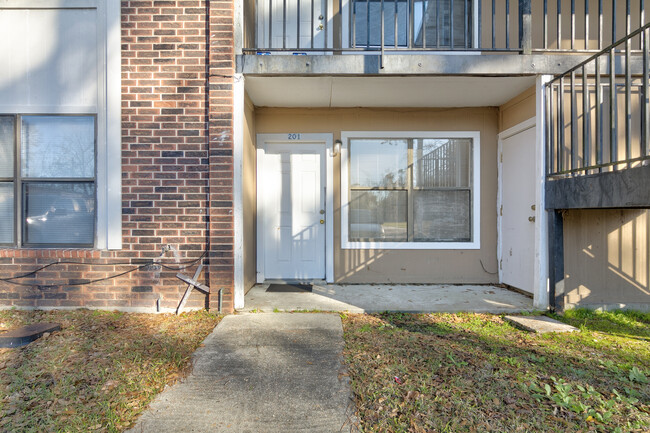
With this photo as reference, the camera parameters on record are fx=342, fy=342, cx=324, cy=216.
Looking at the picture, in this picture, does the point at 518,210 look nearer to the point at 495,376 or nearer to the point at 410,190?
the point at 410,190

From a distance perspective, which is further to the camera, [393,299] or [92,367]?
[393,299]

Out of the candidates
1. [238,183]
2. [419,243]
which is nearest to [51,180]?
[238,183]

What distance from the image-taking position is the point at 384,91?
4621mm

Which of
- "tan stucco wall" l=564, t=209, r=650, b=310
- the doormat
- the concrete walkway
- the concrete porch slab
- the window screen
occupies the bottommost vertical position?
the concrete walkway

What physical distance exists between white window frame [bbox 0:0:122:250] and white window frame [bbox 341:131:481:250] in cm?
305

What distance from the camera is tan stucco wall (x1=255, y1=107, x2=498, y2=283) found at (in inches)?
212

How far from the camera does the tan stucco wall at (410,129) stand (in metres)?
5.38

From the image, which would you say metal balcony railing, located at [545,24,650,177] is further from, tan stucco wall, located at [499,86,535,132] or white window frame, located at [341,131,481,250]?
white window frame, located at [341,131,481,250]

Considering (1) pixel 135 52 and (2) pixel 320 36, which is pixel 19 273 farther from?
(2) pixel 320 36

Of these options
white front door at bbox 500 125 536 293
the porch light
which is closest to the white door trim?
the porch light

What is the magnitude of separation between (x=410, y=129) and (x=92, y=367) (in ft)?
16.1

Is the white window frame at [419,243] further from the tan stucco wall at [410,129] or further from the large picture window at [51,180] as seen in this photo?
the large picture window at [51,180]

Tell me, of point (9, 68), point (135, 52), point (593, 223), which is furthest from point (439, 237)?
point (9, 68)

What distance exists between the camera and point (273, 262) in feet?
18.1
